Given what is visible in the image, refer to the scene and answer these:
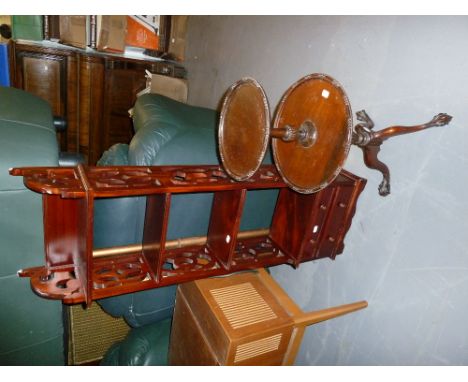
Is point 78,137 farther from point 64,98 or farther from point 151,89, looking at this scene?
point 151,89

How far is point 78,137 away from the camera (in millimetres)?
2973

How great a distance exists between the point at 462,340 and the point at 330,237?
0.53m

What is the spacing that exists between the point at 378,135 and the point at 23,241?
1.22 metres

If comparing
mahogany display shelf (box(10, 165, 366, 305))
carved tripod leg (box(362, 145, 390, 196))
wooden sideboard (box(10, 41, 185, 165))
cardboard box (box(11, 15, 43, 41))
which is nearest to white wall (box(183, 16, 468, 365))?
carved tripod leg (box(362, 145, 390, 196))

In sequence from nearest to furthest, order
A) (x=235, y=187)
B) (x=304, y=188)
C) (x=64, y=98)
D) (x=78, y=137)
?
(x=304, y=188), (x=235, y=187), (x=64, y=98), (x=78, y=137)

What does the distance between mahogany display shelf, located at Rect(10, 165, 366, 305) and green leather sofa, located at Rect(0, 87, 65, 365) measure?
6 cm

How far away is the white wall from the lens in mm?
984

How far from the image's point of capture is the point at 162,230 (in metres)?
1.02

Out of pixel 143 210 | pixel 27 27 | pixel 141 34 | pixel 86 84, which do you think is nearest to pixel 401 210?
pixel 143 210

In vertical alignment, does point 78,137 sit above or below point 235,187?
below

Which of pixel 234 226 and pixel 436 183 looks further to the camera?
pixel 234 226

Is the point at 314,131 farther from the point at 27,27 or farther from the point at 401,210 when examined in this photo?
the point at 27,27
